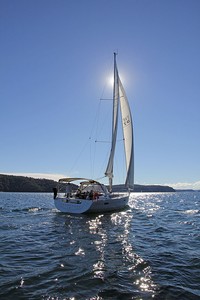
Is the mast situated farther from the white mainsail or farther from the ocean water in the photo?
the ocean water

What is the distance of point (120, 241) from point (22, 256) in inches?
225

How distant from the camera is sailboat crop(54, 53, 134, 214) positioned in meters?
29.2

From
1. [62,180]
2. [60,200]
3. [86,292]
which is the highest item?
[62,180]

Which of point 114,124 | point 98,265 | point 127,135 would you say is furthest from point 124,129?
point 98,265

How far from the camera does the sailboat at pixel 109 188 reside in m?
29.2

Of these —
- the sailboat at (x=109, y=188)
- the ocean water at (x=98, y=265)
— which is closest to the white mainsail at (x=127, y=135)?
the sailboat at (x=109, y=188)

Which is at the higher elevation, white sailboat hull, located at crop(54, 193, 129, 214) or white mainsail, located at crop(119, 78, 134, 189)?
white mainsail, located at crop(119, 78, 134, 189)

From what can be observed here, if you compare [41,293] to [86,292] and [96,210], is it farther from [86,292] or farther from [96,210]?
[96,210]

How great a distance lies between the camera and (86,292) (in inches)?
332

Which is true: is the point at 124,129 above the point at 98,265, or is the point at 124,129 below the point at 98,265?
above

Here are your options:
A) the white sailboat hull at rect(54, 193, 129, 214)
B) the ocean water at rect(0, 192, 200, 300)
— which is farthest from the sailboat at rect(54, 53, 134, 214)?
the ocean water at rect(0, 192, 200, 300)

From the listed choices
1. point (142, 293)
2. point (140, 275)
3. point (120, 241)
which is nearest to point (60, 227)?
point (120, 241)

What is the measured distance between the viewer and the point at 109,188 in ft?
123

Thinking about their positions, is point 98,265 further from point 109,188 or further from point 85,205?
point 109,188
